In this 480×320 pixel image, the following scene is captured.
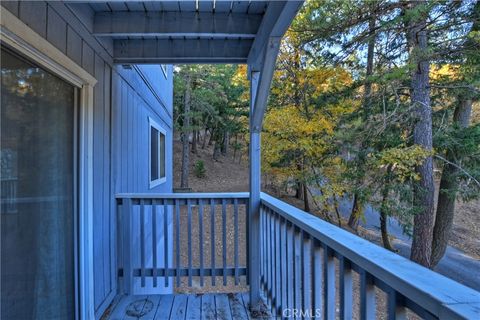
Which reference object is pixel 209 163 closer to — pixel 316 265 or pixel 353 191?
pixel 353 191

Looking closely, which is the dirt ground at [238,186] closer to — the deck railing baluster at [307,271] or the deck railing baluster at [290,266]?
the deck railing baluster at [290,266]

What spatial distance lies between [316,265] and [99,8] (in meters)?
2.31

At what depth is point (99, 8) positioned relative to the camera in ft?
8.14

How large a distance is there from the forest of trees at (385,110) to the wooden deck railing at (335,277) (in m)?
5.55

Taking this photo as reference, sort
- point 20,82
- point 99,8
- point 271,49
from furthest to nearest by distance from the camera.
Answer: point 99,8, point 271,49, point 20,82

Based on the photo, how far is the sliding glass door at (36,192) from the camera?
4.87 feet

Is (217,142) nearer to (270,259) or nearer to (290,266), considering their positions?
(270,259)

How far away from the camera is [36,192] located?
1736 millimetres

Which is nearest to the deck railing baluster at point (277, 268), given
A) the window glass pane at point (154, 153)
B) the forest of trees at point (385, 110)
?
the window glass pane at point (154, 153)

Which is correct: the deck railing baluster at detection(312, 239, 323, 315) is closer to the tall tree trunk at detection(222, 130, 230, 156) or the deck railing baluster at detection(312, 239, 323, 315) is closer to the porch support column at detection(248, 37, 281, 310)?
the porch support column at detection(248, 37, 281, 310)

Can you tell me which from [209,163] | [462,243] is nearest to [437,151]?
[462,243]

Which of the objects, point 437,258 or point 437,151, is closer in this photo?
point 437,151

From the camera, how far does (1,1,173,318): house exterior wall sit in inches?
75.0

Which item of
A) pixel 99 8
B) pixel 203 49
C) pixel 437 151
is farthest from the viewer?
pixel 437 151
